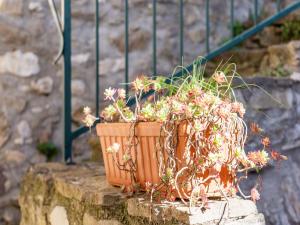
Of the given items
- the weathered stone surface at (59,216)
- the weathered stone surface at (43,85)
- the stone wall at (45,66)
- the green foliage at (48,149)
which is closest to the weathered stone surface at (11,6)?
the stone wall at (45,66)

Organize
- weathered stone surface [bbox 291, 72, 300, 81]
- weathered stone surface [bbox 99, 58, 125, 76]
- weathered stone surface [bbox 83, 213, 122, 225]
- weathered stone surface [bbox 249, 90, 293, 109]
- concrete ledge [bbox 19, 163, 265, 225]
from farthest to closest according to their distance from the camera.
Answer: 1. weathered stone surface [bbox 99, 58, 125, 76]
2. weathered stone surface [bbox 291, 72, 300, 81]
3. weathered stone surface [bbox 249, 90, 293, 109]
4. weathered stone surface [bbox 83, 213, 122, 225]
5. concrete ledge [bbox 19, 163, 265, 225]

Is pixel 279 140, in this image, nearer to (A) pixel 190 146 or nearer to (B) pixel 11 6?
(A) pixel 190 146

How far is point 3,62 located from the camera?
2834 mm

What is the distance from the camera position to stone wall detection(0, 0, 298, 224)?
2.82m

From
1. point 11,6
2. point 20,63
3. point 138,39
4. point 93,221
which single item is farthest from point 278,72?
point 11,6

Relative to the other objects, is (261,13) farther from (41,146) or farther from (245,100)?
(41,146)

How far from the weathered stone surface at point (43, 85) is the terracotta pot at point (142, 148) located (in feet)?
4.00

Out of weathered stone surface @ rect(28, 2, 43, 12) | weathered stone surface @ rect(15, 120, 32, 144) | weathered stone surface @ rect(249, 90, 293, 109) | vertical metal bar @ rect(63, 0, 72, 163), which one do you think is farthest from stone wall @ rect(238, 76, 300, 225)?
weathered stone surface @ rect(28, 2, 43, 12)

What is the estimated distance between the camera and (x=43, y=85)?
291 centimetres

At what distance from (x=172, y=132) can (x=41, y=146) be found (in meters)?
1.56

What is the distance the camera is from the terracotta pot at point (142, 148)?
147cm

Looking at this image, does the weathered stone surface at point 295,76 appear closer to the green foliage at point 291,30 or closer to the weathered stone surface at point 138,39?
the green foliage at point 291,30

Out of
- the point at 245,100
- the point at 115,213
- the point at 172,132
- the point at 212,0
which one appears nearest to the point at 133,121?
the point at 172,132

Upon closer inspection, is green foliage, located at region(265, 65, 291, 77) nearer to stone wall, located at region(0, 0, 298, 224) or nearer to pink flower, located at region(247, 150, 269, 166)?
stone wall, located at region(0, 0, 298, 224)
